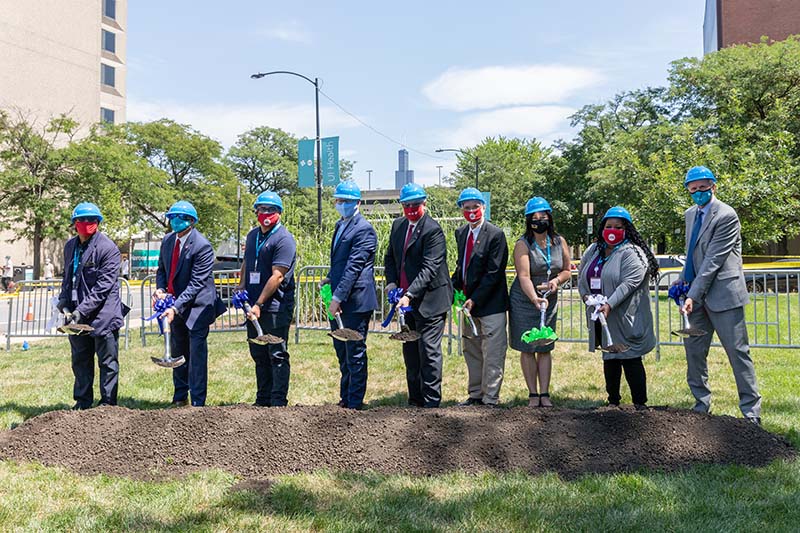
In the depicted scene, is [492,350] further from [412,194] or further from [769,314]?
[769,314]

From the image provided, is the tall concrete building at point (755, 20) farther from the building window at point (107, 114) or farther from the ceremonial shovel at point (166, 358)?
the ceremonial shovel at point (166, 358)

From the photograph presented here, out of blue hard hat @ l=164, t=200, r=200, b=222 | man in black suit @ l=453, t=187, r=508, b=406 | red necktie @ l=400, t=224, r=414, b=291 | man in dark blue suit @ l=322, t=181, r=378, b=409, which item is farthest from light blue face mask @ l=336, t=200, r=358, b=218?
blue hard hat @ l=164, t=200, r=200, b=222

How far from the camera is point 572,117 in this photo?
46.7 metres

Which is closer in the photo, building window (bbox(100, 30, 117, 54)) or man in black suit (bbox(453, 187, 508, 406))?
man in black suit (bbox(453, 187, 508, 406))

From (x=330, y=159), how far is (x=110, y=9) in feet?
129

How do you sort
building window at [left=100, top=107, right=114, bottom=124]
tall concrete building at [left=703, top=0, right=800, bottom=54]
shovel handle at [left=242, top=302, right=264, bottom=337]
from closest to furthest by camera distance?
shovel handle at [left=242, top=302, right=264, bottom=337] < tall concrete building at [left=703, top=0, right=800, bottom=54] < building window at [left=100, top=107, right=114, bottom=124]

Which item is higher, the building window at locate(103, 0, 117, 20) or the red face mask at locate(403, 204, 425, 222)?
the building window at locate(103, 0, 117, 20)

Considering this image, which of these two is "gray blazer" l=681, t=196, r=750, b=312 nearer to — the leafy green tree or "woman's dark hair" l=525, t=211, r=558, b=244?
"woman's dark hair" l=525, t=211, r=558, b=244

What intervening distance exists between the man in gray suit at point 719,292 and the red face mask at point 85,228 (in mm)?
5349

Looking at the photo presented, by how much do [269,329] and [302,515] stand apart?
8.71 feet

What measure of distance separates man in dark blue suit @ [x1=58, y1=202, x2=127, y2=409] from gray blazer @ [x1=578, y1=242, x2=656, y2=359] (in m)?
4.53

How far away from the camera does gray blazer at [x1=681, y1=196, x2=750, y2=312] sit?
5.29m

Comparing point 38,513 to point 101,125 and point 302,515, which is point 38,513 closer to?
point 302,515

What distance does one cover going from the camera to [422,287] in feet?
19.0
